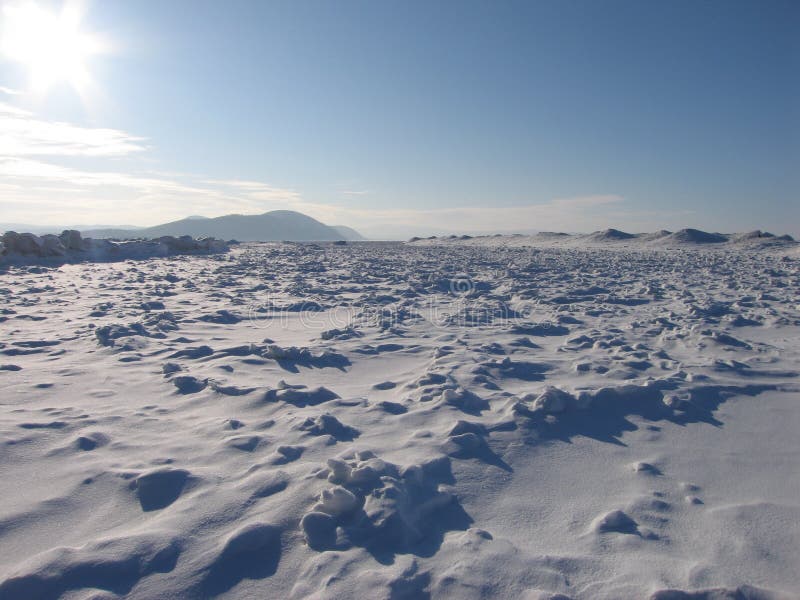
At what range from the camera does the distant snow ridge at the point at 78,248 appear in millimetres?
13734

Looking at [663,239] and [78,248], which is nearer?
[78,248]

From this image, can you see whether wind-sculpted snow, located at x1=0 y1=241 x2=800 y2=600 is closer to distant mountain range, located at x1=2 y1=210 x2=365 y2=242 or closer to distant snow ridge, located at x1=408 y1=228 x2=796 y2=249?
distant snow ridge, located at x1=408 y1=228 x2=796 y2=249

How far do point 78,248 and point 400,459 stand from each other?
17556 millimetres

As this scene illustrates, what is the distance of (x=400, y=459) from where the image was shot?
2.73m

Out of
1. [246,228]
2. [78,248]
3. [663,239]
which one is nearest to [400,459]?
[78,248]

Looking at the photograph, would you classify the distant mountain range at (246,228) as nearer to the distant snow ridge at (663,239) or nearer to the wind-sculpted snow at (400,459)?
the distant snow ridge at (663,239)

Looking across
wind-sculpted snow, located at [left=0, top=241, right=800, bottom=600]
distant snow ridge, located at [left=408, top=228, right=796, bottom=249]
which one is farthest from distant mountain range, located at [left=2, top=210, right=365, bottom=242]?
wind-sculpted snow, located at [left=0, top=241, right=800, bottom=600]

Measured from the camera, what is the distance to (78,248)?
53.1ft

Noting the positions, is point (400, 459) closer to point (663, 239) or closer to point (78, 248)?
point (78, 248)

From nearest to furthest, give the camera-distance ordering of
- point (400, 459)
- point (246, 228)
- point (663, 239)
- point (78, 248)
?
point (400, 459) → point (78, 248) → point (663, 239) → point (246, 228)

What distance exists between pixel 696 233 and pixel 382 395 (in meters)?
27.1

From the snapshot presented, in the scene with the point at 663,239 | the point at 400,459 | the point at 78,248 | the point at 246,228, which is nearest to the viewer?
the point at 400,459

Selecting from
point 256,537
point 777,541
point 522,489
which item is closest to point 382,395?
point 522,489

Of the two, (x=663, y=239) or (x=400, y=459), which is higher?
(x=663, y=239)
